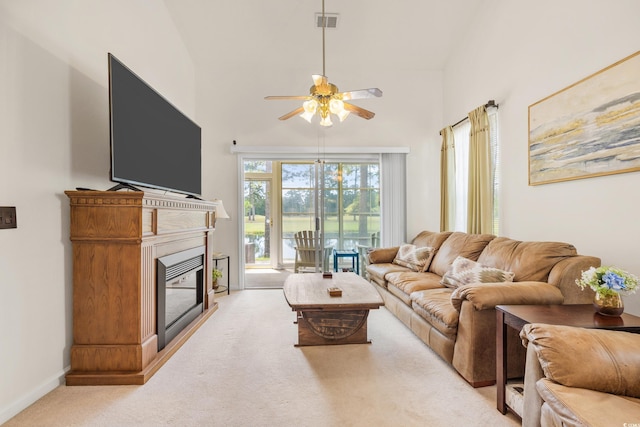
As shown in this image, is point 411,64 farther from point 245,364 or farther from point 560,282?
point 245,364

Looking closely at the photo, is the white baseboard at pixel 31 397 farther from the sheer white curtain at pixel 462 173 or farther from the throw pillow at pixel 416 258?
the sheer white curtain at pixel 462 173

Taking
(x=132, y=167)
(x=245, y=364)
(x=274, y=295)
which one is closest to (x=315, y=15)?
(x=132, y=167)

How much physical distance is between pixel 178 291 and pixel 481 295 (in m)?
2.54

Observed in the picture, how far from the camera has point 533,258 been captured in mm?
2438

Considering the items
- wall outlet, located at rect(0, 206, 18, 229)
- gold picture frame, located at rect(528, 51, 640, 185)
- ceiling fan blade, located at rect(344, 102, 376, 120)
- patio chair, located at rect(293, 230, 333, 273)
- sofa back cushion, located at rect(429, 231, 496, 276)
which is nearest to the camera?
wall outlet, located at rect(0, 206, 18, 229)

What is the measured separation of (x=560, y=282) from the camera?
2176 mm

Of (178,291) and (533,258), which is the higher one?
(533,258)

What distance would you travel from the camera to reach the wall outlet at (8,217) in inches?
68.3

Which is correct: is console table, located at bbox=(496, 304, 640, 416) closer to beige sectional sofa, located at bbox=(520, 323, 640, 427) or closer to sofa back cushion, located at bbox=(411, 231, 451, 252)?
beige sectional sofa, located at bbox=(520, 323, 640, 427)

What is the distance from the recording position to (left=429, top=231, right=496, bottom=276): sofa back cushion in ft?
10.7

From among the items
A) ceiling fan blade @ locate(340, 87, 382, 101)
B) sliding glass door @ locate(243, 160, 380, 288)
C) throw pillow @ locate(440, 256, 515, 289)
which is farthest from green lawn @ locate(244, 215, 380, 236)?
ceiling fan blade @ locate(340, 87, 382, 101)

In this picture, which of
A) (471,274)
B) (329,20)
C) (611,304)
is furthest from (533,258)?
(329,20)

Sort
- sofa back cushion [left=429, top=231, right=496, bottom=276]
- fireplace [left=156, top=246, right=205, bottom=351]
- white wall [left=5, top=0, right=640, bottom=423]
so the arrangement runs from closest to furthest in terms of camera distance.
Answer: white wall [left=5, top=0, right=640, bottom=423], fireplace [left=156, top=246, right=205, bottom=351], sofa back cushion [left=429, top=231, right=496, bottom=276]

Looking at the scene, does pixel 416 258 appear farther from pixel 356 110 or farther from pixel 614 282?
pixel 614 282
